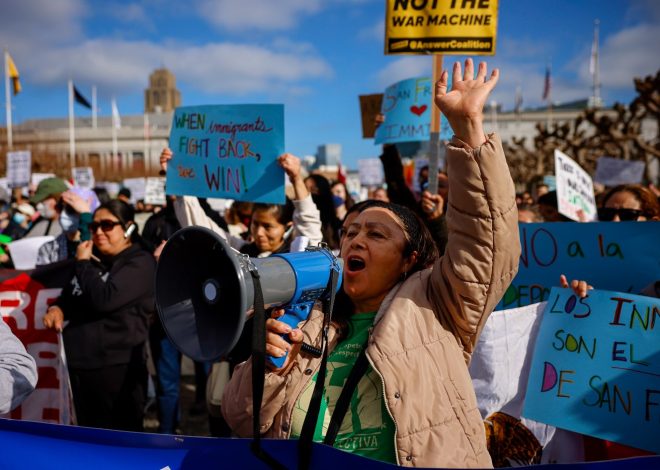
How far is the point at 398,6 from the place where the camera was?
11.9 ft

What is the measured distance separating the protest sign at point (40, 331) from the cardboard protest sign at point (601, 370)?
243 centimetres

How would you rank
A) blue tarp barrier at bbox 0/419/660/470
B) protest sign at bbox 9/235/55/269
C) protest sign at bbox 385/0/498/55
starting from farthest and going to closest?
protest sign at bbox 9/235/55/269, protest sign at bbox 385/0/498/55, blue tarp barrier at bbox 0/419/660/470

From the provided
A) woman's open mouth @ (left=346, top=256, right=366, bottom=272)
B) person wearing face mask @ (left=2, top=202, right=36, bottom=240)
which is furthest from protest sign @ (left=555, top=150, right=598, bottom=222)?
person wearing face mask @ (left=2, top=202, right=36, bottom=240)

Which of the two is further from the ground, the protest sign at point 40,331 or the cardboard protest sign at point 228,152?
the cardboard protest sign at point 228,152

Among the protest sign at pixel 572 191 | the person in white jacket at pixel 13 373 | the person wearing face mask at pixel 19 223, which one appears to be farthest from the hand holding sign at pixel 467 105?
the person wearing face mask at pixel 19 223

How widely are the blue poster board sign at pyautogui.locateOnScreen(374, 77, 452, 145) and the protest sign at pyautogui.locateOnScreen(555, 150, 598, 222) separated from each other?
1.18m

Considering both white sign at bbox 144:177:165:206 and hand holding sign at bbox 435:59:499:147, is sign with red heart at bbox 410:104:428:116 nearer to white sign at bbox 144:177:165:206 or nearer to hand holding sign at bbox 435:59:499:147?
hand holding sign at bbox 435:59:499:147

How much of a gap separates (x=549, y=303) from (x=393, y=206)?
42.4 inches

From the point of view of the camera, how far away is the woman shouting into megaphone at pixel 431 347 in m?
1.47

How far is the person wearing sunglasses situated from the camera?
3145mm

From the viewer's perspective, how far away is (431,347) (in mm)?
1596

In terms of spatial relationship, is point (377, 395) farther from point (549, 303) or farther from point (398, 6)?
point (398, 6)

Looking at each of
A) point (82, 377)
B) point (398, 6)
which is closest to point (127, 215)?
point (82, 377)

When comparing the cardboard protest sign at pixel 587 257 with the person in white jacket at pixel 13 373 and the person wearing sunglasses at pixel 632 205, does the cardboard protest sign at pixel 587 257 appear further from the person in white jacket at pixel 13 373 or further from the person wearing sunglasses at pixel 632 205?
the person in white jacket at pixel 13 373
